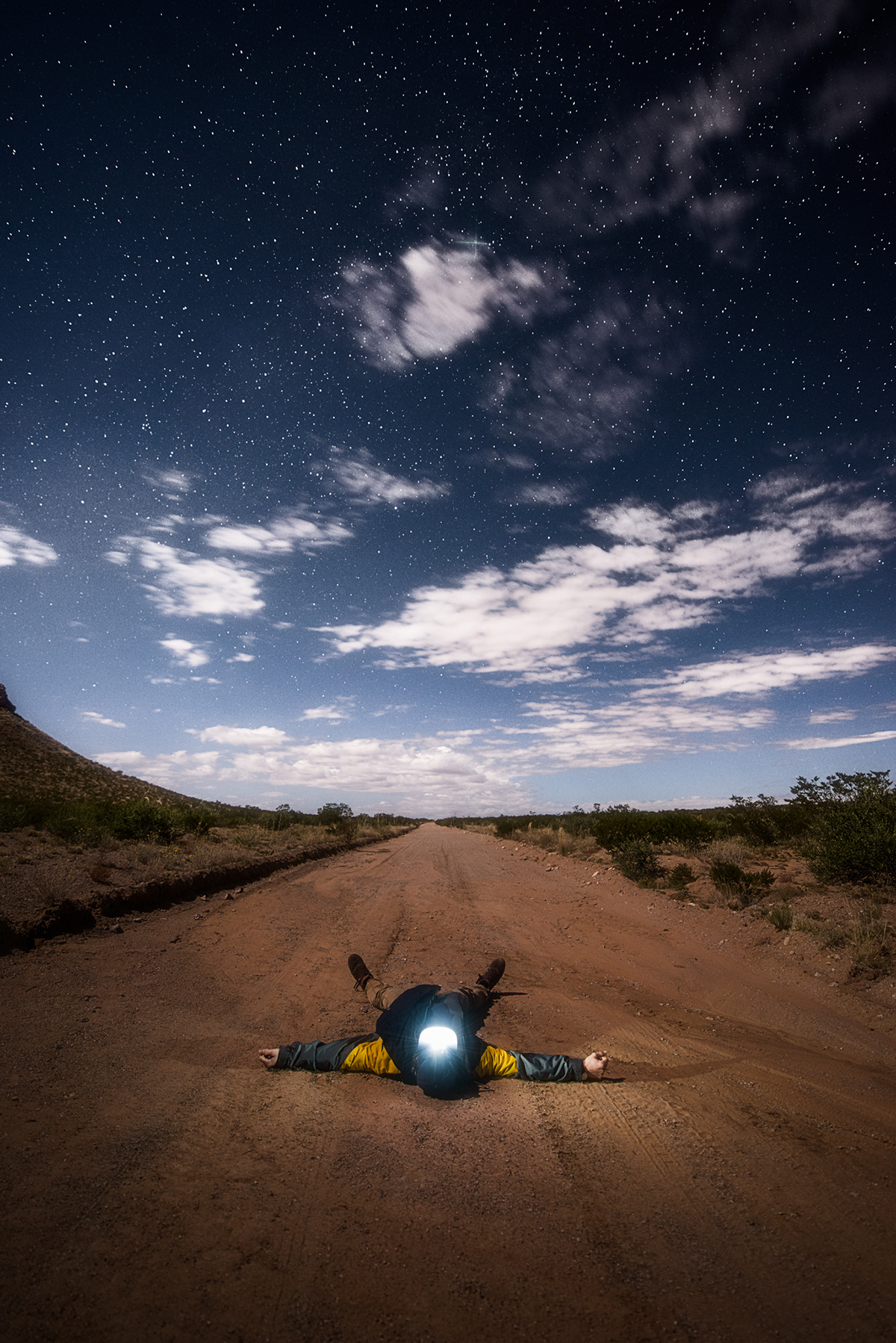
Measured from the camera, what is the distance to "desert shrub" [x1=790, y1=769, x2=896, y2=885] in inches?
398

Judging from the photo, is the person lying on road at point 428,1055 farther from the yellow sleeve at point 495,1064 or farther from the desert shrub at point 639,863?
the desert shrub at point 639,863

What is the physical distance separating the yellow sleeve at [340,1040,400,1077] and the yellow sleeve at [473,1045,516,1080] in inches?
26.1

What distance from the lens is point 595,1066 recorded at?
4.29m

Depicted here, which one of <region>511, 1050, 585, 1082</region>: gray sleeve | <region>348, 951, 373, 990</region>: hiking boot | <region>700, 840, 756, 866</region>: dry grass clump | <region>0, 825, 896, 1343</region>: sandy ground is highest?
<region>700, 840, 756, 866</region>: dry grass clump

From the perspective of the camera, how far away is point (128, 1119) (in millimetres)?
3656

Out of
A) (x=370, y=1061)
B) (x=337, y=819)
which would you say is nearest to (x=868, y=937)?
(x=370, y=1061)

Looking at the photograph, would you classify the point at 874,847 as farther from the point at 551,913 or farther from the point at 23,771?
the point at 23,771

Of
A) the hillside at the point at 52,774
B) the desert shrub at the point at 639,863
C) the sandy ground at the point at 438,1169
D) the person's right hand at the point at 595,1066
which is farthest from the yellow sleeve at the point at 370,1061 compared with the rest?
the hillside at the point at 52,774

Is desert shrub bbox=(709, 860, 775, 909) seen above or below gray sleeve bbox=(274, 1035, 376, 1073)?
above

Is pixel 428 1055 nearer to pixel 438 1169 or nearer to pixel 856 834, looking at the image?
pixel 438 1169

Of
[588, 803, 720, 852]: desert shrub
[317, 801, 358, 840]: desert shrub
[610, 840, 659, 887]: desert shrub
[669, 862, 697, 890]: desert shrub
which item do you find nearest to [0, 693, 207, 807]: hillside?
[317, 801, 358, 840]: desert shrub

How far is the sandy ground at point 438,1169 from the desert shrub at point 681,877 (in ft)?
19.6

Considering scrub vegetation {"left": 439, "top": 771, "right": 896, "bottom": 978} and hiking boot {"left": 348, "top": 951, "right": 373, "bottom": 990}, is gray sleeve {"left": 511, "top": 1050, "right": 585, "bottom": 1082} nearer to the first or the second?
hiking boot {"left": 348, "top": 951, "right": 373, "bottom": 990}

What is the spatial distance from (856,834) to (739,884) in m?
2.35
